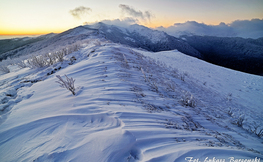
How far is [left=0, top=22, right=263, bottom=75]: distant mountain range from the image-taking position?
35.6 meters

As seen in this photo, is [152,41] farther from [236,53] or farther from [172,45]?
[236,53]

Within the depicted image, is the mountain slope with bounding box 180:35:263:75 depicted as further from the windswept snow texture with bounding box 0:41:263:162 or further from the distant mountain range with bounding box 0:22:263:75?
the windswept snow texture with bounding box 0:41:263:162

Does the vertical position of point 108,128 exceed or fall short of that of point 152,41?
it falls short

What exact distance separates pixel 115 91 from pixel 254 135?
3.18 metres

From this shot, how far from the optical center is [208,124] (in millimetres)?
2281

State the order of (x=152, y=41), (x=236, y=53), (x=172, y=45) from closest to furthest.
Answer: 1. (x=236, y=53)
2. (x=172, y=45)
3. (x=152, y=41)

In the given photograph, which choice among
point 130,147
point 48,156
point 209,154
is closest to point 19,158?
point 48,156

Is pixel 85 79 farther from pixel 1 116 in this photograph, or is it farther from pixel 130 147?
pixel 130 147

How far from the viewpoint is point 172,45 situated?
64812 mm

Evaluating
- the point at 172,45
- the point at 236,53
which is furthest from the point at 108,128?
the point at 236,53

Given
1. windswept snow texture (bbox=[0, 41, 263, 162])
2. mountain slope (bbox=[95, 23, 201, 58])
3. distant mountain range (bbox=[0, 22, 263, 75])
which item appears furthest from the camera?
mountain slope (bbox=[95, 23, 201, 58])

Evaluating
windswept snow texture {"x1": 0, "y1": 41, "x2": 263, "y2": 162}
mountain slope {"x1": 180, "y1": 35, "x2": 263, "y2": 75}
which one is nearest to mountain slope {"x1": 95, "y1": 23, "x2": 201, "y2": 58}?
mountain slope {"x1": 180, "y1": 35, "x2": 263, "y2": 75}

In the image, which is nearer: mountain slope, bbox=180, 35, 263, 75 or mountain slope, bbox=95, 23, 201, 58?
mountain slope, bbox=180, 35, 263, 75

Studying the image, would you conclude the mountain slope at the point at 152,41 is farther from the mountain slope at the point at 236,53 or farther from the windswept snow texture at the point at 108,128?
the windswept snow texture at the point at 108,128
